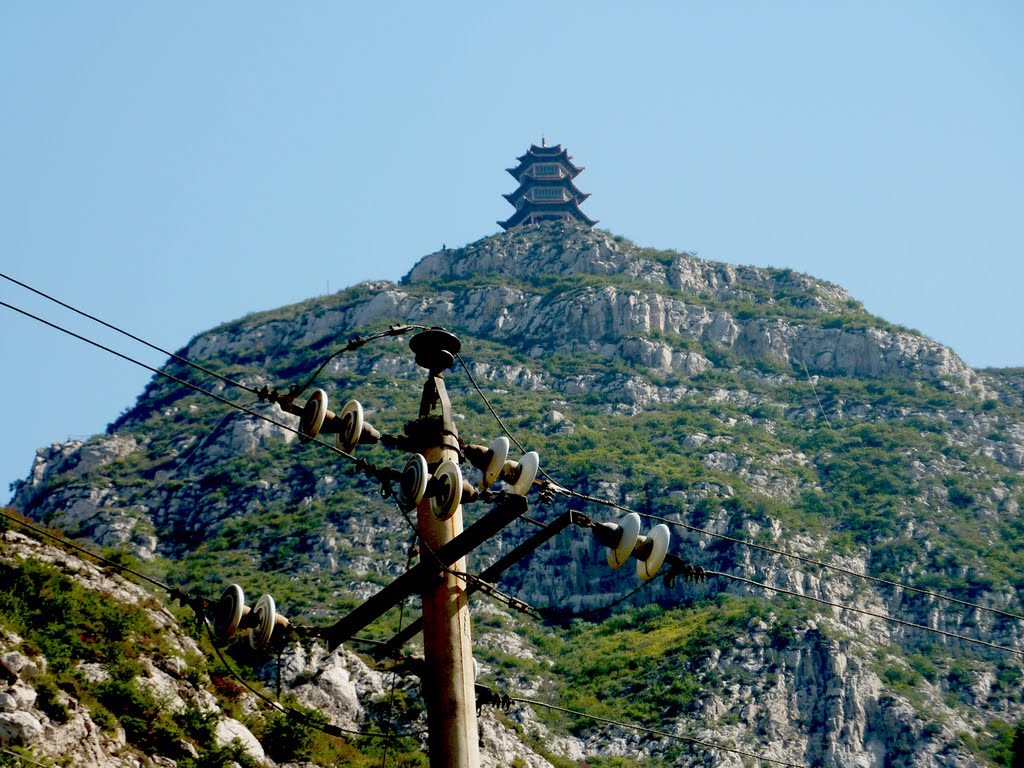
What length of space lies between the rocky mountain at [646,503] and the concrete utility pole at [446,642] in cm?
1320

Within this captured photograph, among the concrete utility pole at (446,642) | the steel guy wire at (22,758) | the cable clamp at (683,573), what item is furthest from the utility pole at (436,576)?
the steel guy wire at (22,758)

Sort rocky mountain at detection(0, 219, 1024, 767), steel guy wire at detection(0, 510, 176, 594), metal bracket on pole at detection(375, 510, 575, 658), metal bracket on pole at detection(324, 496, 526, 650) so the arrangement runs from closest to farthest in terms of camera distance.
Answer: metal bracket on pole at detection(324, 496, 526, 650), metal bracket on pole at detection(375, 510, 575, 658), steel guy wire at detection(0, 510, 176, 594), rocky mountain at detection(0, 219, 1024, 767)

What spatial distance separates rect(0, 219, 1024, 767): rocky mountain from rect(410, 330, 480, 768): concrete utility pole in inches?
520

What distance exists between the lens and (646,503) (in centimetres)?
10512

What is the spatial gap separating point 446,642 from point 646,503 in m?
92.1

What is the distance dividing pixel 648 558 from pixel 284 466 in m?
107

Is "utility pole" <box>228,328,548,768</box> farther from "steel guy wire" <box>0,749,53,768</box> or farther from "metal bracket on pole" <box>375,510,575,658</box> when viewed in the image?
"steel guy wire" <box>0,749,53,768</box>

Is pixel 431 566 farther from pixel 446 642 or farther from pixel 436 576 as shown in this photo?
pixel 446 642

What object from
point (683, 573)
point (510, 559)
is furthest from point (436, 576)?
point (683, 573)

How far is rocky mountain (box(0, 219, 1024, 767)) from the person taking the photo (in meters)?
71.2

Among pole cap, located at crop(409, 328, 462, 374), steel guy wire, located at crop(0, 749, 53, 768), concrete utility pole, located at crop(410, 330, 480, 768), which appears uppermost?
pole cap, located at crop(409, 328, 462, 374)

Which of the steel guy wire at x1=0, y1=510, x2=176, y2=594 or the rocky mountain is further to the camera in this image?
the rocky mountain

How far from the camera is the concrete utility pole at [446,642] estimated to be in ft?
44.8

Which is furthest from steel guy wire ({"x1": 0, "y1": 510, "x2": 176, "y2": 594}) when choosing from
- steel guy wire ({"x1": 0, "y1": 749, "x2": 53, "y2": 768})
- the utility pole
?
steel guy wire ({"x1": 0, "y1": 749, "x2": 53, "y2": 768})
